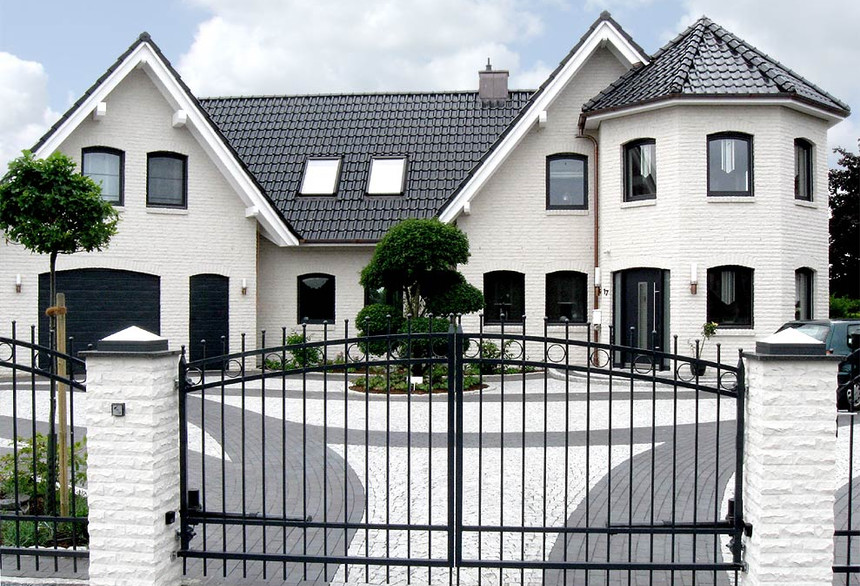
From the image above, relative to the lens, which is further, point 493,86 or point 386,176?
point 493,86

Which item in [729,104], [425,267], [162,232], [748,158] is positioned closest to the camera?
[425,267]

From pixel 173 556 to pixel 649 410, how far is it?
9.00 metres

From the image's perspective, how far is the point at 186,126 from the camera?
18047 millimetres

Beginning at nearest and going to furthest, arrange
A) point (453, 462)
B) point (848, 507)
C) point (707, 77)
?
point (453, 462) < point (848, 507) < point (707, 77)

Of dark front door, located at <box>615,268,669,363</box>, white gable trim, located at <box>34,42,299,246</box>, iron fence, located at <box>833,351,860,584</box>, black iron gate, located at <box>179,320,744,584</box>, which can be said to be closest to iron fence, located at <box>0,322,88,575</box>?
black iron gate, located at <box>179,320,744,584</box>

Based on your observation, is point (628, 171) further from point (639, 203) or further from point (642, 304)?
point (642, 304)

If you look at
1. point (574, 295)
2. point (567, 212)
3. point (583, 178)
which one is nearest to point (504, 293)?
point (574, 295)

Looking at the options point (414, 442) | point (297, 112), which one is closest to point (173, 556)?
point (414, 442)

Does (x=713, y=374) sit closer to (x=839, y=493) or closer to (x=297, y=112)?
(x=839, y=493)

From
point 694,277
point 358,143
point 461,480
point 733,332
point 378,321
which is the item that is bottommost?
point 461,480

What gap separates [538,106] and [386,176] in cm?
443

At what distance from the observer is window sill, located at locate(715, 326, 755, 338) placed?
1672 centimetres

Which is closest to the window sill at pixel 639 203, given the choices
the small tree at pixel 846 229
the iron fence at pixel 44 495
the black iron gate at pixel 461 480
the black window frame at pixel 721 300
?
the black window frame at pixel 721 300

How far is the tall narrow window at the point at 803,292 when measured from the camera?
691 inches
